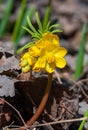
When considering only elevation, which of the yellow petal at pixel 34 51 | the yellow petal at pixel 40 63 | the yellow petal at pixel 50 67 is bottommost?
the yellow petal at pixel 50 67

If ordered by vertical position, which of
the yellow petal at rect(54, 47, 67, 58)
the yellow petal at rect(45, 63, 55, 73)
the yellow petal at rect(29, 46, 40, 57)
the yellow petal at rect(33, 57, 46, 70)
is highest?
the yellow petal at rect(29, 46, 40, 57)

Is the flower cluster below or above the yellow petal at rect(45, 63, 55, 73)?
above

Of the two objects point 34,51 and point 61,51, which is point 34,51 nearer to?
point 34,51

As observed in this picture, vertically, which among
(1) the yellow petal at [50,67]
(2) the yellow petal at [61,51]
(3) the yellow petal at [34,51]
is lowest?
(1) the yellow petal at [50,67]

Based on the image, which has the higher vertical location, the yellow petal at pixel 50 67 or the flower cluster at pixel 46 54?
the flower cluster at pixel 46 54

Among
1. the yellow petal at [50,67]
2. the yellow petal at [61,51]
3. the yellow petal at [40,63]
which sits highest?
the yellow petal at [61,51]

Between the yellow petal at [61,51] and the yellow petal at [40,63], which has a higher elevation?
the yellow petal at [61,51]

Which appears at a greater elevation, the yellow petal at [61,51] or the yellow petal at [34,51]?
the yellow petal at [34,51]

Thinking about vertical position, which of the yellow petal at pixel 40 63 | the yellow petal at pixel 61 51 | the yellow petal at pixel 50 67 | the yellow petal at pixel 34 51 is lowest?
the yellow petal at pixel 50 67

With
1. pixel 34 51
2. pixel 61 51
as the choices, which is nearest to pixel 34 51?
pixel 34 51
